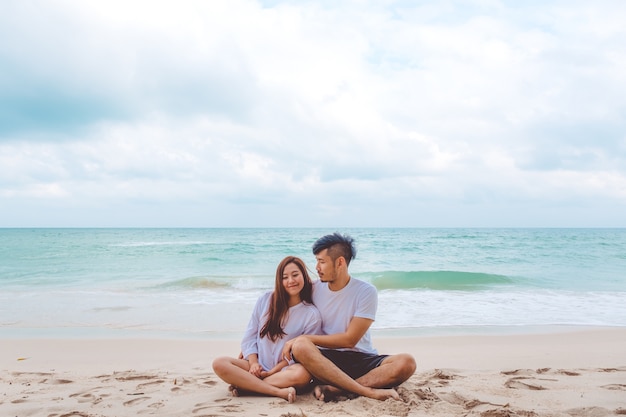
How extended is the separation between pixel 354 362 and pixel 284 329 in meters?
0.68

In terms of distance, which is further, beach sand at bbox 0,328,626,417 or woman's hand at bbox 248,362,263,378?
woman's hand at bbox 248,362,263,378

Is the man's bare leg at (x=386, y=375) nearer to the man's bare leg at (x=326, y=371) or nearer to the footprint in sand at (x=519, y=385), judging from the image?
the man's bare leg at (x=326, y=371)

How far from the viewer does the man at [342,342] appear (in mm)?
4203

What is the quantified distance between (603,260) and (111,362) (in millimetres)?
23910

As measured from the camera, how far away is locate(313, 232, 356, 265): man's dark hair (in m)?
4.23

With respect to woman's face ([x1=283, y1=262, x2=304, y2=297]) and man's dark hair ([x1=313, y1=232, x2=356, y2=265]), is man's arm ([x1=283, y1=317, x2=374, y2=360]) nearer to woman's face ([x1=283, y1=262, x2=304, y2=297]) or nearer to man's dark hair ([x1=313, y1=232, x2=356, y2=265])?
woman's face ([x1=283, y1=262, x2=304, y2=297])

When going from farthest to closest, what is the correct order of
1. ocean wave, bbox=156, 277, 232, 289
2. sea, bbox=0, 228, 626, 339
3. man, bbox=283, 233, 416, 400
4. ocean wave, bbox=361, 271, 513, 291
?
ocean wave, bbox=156, 277, 232, 289, ocean wave, bbox=361, 271, 513, 291, sea, bbox=0, 228, 626, 339, man, bbox=283, 233, 416, 400

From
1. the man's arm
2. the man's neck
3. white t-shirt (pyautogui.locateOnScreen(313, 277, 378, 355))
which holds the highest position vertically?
the man's neck

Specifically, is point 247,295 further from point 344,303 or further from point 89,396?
point 344,303

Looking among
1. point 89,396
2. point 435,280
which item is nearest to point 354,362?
point 89,396

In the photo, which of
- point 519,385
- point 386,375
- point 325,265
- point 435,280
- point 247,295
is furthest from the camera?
point 435,280

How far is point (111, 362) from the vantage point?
242 inches

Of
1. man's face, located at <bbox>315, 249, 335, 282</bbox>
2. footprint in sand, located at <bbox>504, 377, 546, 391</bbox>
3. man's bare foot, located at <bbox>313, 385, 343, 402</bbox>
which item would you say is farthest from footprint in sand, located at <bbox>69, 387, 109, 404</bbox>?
A: footprint in sand, located at <bbox>504, 377, 546, 391</bbox>

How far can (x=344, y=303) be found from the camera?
14.3ft
